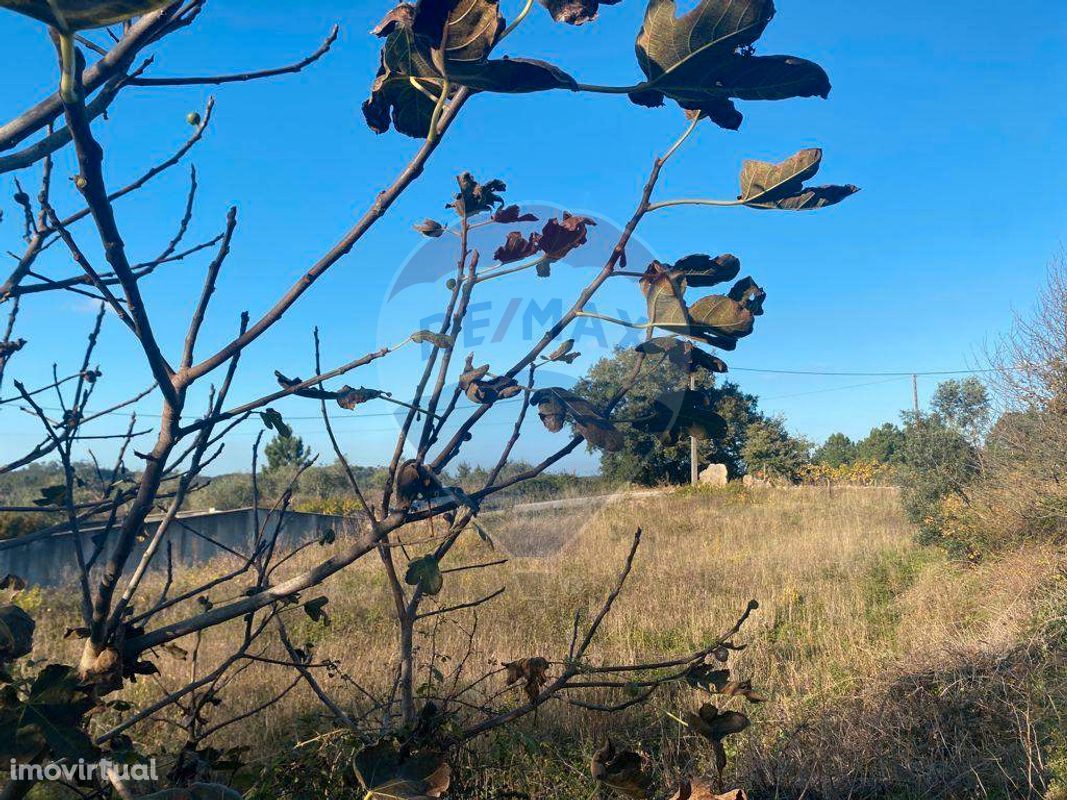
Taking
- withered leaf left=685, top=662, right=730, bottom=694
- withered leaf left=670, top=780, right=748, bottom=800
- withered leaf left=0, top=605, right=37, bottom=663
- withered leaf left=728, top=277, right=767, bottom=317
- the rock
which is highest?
withered leaf left=728, top=277, right=767, bottom=317

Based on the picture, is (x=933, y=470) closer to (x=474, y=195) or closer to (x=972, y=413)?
(x=972, y=413)

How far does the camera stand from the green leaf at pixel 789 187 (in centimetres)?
69

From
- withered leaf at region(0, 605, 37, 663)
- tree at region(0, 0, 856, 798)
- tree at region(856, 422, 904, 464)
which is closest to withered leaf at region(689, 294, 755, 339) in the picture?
tree at region(0, 0, 856, 798)

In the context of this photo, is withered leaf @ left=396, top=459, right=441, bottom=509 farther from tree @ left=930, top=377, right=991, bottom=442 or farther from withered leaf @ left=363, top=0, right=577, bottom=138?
tree @ left=930, top=377, right=991, bottom=442

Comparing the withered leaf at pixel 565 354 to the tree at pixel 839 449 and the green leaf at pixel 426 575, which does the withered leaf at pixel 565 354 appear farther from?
the tree at pixel 839 449

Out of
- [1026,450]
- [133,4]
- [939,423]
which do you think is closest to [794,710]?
[133,4]

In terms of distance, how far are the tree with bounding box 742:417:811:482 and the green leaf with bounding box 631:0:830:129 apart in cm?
2147

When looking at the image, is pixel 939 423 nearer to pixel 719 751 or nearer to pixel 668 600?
pixel 668 600

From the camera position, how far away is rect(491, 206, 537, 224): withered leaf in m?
0.89

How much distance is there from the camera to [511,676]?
98 cm

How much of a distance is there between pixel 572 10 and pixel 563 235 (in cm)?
29

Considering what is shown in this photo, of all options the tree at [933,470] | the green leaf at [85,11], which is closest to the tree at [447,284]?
the green leaf at [85,11]

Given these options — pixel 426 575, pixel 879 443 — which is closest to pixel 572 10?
pixel 426 575

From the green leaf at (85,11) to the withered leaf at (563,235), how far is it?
50 cm
